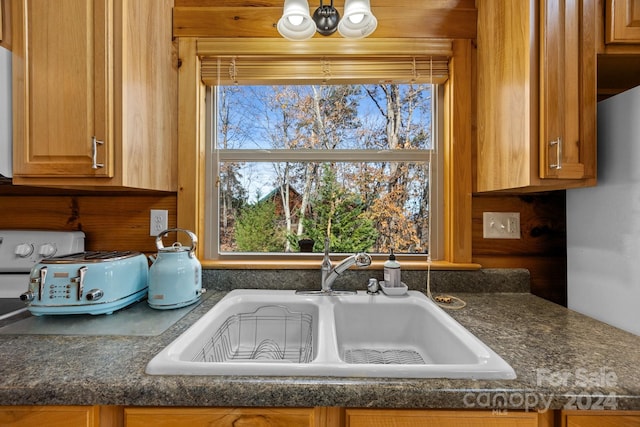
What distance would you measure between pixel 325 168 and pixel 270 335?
0.81 m

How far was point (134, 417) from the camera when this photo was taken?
60 cm

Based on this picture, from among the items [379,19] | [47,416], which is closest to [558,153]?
[379,19]

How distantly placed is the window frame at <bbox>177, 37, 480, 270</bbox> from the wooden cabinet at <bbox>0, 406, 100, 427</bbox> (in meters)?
0.69

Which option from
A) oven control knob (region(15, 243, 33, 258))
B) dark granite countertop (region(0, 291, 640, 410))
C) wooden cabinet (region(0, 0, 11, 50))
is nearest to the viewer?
dark granite countertop (region(0, 291, 640, 410))

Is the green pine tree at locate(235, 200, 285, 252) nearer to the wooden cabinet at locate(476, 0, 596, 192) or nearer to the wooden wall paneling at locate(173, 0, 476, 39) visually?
the wooden wall paneling at locate(173, 0, 476, 39)

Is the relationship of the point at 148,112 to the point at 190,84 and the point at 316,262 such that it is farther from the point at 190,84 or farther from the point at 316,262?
the point at 316,262

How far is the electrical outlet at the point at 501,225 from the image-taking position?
1.29 metres

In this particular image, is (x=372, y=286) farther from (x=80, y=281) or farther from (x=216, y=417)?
(x=80, y=281)

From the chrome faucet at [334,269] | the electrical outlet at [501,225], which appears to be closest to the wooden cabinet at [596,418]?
the chrome faucet at [334,269]

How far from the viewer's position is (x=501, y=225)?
50.9 inches

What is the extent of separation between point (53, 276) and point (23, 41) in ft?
2.66

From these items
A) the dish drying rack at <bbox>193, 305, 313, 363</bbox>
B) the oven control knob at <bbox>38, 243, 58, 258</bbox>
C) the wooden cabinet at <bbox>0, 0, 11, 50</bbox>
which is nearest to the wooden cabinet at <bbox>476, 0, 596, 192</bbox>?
the dish drying rack at <bbox>193, 305, 313, 363</bbox>

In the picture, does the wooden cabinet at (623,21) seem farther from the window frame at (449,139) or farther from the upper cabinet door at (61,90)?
the upper cabinet door at (61,90)

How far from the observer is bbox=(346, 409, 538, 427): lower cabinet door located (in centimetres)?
59
